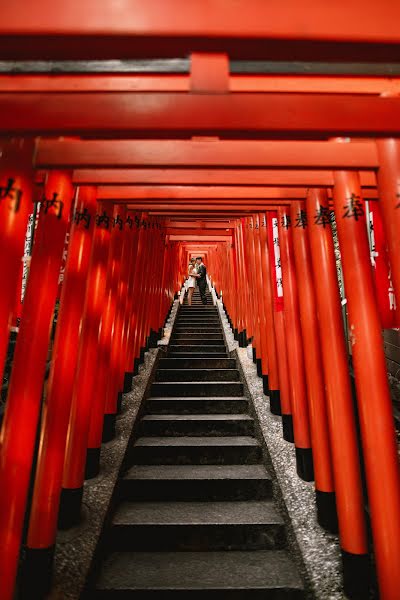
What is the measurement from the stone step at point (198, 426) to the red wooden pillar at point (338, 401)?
185cm

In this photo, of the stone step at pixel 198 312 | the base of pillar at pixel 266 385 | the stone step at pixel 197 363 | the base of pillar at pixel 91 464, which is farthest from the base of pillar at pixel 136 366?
the stone step at pixel 198 312

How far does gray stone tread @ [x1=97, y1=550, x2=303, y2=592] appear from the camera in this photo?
237cm

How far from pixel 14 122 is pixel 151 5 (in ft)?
2.80

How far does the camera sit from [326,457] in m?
2.60

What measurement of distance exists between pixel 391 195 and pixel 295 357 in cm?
181

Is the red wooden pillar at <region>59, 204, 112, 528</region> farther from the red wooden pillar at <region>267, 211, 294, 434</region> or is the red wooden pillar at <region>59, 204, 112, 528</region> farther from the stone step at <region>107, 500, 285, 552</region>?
the red wooden pillar at <region>267, 211, 294, 434</region>

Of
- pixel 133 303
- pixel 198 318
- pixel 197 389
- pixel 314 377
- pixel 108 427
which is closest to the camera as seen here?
pixel 314 377

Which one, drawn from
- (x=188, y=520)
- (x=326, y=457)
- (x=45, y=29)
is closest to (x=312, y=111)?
(x=45, y=29)

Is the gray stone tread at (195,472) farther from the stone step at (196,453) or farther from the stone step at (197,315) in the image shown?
the stone step at (197,315)

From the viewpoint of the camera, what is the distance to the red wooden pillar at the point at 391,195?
6.12 ft

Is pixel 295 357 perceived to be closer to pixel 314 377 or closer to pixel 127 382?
pixel 314 377

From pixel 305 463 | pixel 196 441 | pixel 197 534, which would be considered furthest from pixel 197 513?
pixel 305 463

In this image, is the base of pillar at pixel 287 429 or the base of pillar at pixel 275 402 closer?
the base of pillar at pixel 287 429

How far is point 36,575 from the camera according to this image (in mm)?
2129
